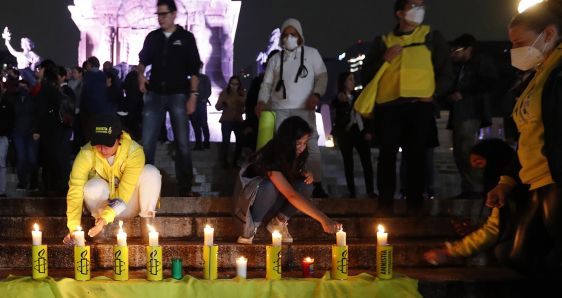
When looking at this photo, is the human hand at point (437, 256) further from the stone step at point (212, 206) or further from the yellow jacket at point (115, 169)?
the yellow jacket at point (115, 169)

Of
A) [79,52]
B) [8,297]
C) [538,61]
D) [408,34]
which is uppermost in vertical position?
[79,52]

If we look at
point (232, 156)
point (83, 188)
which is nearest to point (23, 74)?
point (232, 156)

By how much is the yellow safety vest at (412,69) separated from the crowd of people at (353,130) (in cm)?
1

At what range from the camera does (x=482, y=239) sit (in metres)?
5.04

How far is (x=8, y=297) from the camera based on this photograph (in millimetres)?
4527

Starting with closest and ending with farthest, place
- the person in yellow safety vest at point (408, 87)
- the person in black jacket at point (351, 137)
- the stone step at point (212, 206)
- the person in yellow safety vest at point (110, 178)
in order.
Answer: the person in yellow safety vest at point (110, 178) < the person in yellow safety vest at point (408, 87) < the stone step at point (212, 206) < the person in black jacket at point (351, 137)

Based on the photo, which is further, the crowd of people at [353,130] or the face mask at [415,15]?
the face mask at [415,15]

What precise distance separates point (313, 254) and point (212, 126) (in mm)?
11087

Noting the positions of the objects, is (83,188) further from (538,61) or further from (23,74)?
(23,74)

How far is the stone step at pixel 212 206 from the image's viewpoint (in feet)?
21.8

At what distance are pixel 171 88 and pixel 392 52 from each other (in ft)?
7.98

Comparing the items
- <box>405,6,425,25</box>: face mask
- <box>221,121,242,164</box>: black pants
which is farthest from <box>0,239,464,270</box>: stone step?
<box>221,121,242,164</box>: black pants

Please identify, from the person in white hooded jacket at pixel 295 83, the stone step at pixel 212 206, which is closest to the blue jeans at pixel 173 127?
the stone step at pixel 212 206

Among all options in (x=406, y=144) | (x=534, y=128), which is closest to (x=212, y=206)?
(x=406, y=144)
